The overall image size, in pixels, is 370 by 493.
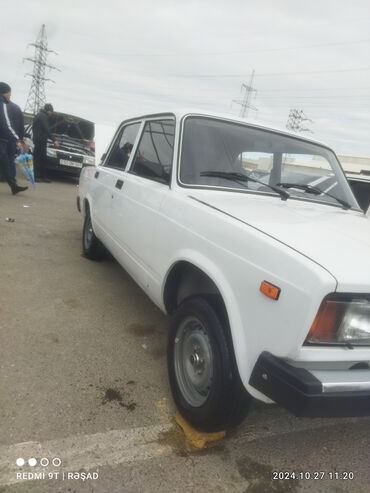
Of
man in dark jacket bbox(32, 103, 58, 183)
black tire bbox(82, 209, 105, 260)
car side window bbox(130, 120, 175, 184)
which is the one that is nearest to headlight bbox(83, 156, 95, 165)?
man in dark jacket bbox(32, 103, 58, 183)

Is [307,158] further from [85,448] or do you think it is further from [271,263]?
[85,448]

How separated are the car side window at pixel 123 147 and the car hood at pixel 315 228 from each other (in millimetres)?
1511

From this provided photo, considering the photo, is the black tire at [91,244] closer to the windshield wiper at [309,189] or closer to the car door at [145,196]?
the car door at [145,196]

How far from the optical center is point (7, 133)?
7914 mm

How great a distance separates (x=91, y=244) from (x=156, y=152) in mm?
2142

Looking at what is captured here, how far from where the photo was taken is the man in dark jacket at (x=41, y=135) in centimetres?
1064

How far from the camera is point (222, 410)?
210cm

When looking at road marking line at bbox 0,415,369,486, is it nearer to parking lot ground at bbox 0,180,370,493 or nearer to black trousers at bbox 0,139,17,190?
parking lot ground at bbox 0,180,370,493

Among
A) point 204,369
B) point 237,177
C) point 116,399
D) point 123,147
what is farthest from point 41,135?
point 204,369

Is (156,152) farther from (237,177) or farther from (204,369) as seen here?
(204,369)

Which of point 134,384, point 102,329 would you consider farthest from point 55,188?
point 134,384

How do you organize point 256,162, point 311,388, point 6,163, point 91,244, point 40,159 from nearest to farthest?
point 311,388, point 256,162, point 91,244, point 6,163, point 40,159

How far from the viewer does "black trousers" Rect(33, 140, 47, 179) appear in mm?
11031

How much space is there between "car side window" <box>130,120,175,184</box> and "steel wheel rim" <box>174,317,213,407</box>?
1.08 m
